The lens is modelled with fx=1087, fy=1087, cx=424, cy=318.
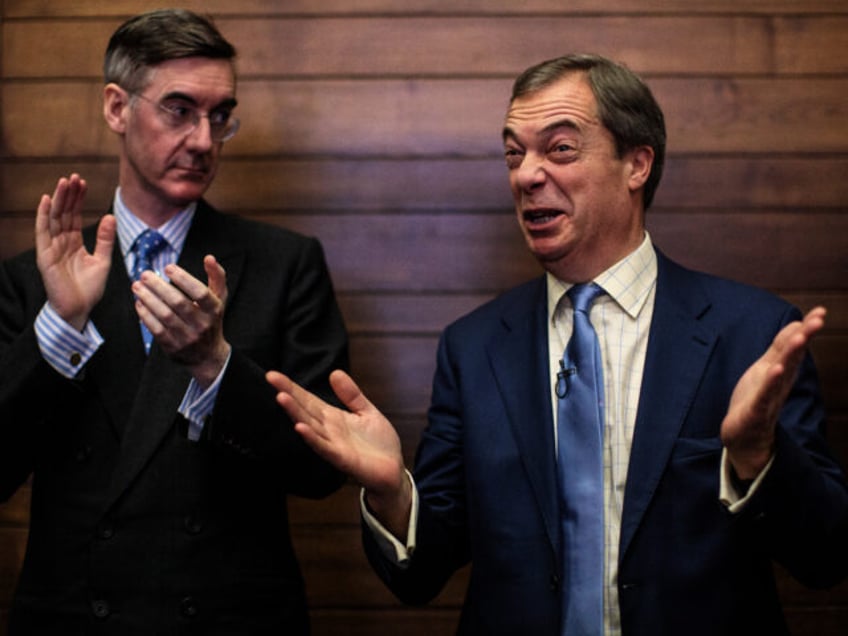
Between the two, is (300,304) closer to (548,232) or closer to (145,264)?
(145,264)

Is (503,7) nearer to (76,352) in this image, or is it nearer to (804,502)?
(76,352)

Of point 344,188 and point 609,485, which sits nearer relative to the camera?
point 609,485

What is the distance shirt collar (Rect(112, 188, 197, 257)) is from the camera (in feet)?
7.02

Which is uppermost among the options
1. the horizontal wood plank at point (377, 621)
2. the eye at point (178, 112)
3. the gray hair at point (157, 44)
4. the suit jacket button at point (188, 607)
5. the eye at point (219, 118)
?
the gray hair at point (157, 44)

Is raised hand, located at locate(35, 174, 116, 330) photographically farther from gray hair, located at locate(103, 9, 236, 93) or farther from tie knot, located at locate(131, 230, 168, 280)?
gray hair, located at locate(103, 9, 236, 93)

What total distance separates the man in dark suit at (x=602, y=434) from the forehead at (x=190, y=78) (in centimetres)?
59

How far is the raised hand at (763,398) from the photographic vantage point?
4.88 feet

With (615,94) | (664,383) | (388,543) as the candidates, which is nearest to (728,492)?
(664,383)

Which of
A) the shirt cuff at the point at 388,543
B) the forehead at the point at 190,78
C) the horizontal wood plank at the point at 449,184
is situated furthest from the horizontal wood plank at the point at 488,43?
the shirt cuff at the point at 388,543

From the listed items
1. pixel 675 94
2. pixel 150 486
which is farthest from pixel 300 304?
pixel 675 94

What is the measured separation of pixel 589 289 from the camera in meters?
1.96

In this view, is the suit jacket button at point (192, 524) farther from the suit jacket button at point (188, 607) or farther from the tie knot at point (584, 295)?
the tie knot at point (584, 295)

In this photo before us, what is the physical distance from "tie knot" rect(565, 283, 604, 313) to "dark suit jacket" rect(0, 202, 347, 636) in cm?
46

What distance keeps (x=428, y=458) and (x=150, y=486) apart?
495 millimetres
